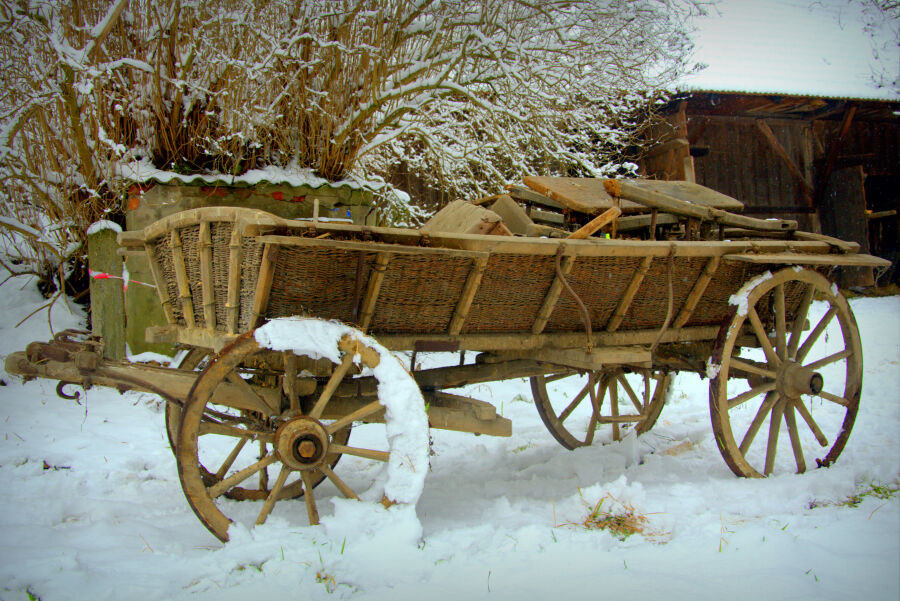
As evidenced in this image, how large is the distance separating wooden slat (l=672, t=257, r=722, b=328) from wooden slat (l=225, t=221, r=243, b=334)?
2.21 metres

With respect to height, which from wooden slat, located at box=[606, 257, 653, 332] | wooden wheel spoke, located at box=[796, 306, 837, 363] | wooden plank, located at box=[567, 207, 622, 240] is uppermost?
wooden plank, located at box=[567, 207, 622, 240]

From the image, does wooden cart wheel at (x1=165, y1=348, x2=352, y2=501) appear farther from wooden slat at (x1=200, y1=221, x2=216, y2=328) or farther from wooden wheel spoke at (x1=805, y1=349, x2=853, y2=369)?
wooden wheel spoke at (x1=805, y1=349, x2=853, y2=369)

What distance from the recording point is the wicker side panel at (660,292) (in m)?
3.02

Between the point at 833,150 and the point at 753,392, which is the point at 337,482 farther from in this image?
the point at 833,150

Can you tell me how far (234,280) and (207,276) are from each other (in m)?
0.18

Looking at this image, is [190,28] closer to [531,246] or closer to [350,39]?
[350,39]

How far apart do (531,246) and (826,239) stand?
2.10 m

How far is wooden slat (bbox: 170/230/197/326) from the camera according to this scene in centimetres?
249

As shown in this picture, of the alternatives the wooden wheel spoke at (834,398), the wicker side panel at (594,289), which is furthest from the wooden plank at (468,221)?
the wooden wheel spoke at (834,398)

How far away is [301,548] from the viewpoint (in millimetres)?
2115

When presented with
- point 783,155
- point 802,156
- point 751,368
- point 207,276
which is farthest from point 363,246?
point 802,156

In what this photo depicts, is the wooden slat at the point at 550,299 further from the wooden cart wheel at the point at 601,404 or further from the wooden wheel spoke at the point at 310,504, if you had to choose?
the wooden wheel spoke at the point at 310,504

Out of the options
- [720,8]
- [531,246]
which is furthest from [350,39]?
[720,8]

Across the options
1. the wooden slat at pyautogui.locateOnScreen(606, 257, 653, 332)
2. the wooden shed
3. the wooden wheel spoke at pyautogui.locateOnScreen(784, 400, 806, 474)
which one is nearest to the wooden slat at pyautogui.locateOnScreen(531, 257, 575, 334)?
the wooden slat at pyautogui.locateOnScreen(606, 257, 653, 332)
